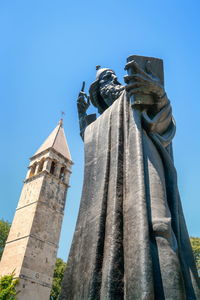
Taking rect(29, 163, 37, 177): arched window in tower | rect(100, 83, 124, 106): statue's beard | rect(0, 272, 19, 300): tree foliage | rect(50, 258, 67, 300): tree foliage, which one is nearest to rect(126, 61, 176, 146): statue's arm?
rect(100, 83, 124, 106): statue's beard

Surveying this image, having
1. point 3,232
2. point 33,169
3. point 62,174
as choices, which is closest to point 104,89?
point 3,232

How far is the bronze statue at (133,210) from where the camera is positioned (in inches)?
77.8

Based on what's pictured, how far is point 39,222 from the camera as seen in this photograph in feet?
116

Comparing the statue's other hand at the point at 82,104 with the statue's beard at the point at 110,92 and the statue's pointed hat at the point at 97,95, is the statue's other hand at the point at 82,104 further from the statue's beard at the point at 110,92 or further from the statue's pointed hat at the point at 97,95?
the statue's beard at the point at 110,92

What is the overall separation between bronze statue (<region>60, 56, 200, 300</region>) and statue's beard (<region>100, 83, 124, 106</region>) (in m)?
0.50

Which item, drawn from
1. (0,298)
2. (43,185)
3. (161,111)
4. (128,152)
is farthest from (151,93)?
(43,185)

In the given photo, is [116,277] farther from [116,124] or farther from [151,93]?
[151,93]

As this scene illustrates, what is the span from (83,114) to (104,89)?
17.5 inches

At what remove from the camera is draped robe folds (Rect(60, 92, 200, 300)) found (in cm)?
196

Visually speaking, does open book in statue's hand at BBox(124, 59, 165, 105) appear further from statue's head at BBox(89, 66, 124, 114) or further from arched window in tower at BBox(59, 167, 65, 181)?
arched window in tower at BBox(59, 167, 65, 181)

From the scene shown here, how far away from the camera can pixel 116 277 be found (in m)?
2.03

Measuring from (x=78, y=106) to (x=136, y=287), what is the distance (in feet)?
9.15

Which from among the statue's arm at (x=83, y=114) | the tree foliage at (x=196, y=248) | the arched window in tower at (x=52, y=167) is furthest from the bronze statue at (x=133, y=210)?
the arched window in tower at (x=52, y=167)

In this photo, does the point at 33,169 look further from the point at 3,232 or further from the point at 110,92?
the point at 110,92
